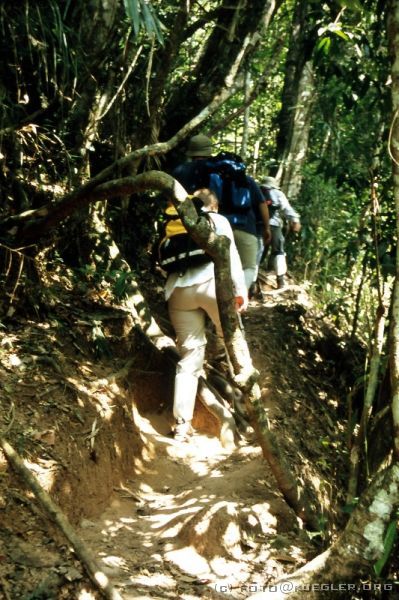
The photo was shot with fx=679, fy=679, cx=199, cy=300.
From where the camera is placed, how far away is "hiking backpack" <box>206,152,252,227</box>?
7129 millimetres

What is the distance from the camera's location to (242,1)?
7727 mm

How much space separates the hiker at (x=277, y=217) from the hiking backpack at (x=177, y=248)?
13.3ft

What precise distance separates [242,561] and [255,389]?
46.5 inches

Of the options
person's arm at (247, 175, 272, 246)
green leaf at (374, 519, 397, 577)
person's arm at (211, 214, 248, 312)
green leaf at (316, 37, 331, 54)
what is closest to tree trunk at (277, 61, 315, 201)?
person's arm at (247, 175, 272, 246)

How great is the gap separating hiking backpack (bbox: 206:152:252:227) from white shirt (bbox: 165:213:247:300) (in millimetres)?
1118

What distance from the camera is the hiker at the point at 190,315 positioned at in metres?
6.23

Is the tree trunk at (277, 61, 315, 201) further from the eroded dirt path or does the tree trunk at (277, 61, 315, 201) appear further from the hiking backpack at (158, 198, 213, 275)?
the eroded dirt path

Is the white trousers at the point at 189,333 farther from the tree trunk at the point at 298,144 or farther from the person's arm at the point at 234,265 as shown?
the tree trunk at the point at 298,144

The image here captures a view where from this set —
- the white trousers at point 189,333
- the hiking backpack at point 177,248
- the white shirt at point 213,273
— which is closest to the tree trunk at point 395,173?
the white shirt at point 213,273

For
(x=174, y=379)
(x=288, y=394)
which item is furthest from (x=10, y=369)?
(x=288, y=394)

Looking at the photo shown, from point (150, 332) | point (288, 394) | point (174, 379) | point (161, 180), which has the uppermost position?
point (161, 180)

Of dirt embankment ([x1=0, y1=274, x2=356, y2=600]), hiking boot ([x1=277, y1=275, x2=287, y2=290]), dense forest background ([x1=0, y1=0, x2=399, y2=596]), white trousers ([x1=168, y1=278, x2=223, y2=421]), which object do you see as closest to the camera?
dirt embankment ([x1=0, y1=274, x2=356, y2=600])

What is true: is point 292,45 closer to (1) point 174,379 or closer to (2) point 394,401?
(1) point 174,379

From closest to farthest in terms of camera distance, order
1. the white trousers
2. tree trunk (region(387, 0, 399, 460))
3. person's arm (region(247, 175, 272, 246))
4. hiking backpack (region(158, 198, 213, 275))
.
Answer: tree trunk (region(387, 0, 399, 460)) → hiking backpack (region(158, 198, 213, 275)) → the white trousers → person's arm (region(247, 175, 272, 246))
